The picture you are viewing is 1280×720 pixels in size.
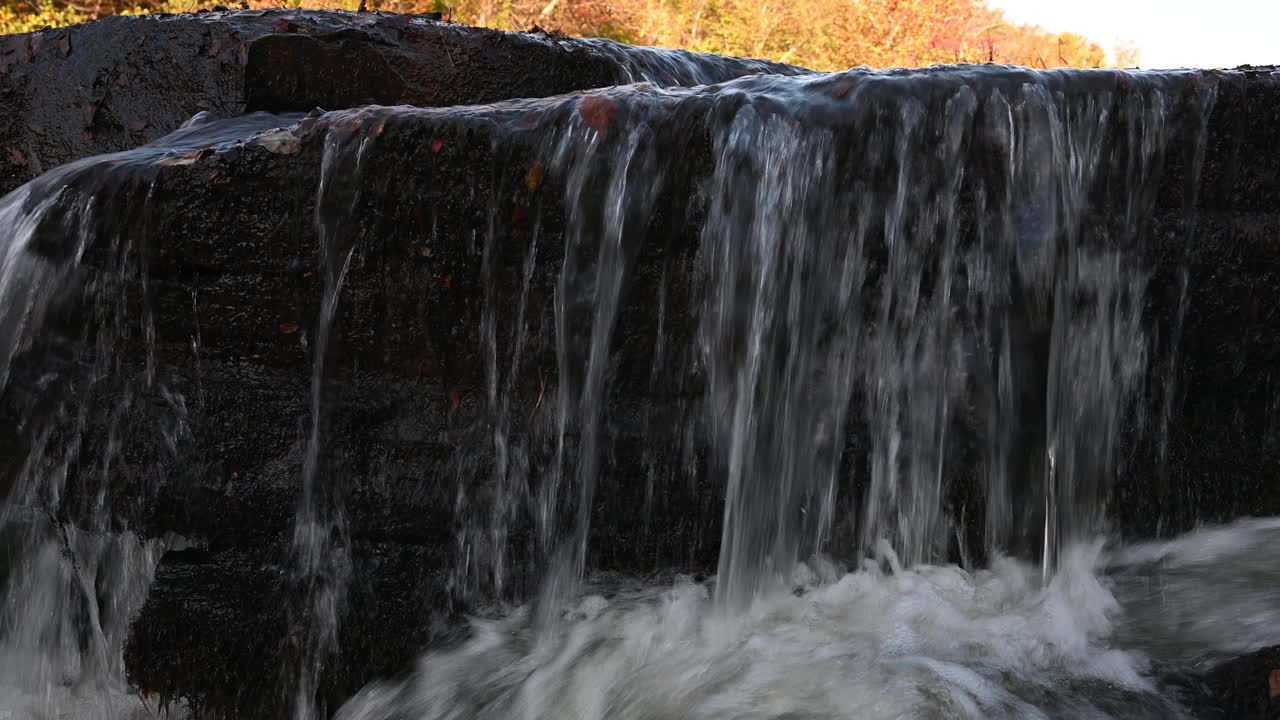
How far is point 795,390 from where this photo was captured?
2656mm

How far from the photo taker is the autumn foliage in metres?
12.9

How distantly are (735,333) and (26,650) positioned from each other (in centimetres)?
208

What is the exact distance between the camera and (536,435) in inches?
105

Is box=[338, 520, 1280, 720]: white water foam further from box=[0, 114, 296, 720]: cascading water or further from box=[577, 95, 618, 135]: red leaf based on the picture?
box=[577, 95, 618, 135]: red leaf

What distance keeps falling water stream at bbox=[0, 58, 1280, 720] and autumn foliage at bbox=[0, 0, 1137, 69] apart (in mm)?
9157

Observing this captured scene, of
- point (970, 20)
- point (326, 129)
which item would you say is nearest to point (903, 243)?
point (326, 129)

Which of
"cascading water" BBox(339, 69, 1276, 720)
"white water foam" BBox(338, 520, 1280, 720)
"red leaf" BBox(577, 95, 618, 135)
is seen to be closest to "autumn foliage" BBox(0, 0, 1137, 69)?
"red leaf" BBox(577, 95, 618, 135)

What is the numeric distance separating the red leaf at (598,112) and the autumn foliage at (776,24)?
9.15 metres

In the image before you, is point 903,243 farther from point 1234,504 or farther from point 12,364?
point 12,364

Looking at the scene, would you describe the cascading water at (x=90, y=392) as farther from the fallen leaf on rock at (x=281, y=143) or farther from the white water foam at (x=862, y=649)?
the white water foam at (x=862, y=649)

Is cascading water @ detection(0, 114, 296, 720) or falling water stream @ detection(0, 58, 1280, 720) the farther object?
cascading water @ detection(0, 114, 296, 720)

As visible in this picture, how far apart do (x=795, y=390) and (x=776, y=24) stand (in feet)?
46.2

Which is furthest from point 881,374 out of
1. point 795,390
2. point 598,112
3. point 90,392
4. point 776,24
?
point 776,24

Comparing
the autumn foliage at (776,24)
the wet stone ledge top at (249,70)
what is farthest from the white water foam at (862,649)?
the autumn foliage at (776,24)
